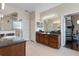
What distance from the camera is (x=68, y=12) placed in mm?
2666

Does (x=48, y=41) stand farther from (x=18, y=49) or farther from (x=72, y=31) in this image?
(x=18, y=49)

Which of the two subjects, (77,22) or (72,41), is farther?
(72,41)

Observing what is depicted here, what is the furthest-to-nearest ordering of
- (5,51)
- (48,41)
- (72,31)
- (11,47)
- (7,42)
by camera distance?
1. (48,41)
2. (72,31)
3. (7,42)
4. (11,47)
5. (5,51)

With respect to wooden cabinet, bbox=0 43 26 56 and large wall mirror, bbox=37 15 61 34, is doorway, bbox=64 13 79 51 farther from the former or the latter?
wooden cabinet, bbox=0 43 26 56

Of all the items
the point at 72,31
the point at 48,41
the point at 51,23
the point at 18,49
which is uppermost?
the point at 51,23

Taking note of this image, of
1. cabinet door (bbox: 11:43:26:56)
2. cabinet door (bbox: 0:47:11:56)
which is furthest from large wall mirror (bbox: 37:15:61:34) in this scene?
cabinet door (bbox: 0:47:11:56)

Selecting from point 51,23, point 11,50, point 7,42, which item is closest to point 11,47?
point 11,50

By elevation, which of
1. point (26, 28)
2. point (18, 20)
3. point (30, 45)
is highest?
point (18, 20)

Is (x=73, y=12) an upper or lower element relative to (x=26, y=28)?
upper

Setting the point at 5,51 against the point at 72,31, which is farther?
the point at 72,31

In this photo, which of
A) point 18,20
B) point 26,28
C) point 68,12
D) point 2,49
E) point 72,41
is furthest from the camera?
point 72,41

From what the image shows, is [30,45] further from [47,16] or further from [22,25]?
[47,16]

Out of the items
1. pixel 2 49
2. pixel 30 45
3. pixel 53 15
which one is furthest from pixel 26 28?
pixel 53 15

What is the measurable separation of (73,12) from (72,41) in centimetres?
82
